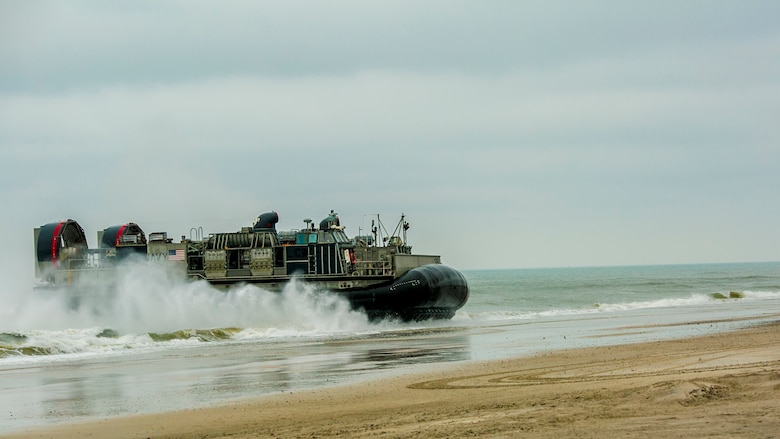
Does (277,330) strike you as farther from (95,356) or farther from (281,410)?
(281,410)

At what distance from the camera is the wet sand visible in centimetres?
823

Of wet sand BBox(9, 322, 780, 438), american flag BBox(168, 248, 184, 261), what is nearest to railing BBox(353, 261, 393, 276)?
american flag BBox(168, 248, 184, 261)

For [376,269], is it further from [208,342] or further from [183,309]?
[208,342]

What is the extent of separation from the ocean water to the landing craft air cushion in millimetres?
523

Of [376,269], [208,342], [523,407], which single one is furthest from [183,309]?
[523,407]

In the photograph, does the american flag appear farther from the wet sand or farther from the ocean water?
the wet sand

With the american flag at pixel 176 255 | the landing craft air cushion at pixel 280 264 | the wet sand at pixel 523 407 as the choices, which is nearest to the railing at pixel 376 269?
the landing craft air cushion at pixel 280 264

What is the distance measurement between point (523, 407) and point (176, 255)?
23426 mm

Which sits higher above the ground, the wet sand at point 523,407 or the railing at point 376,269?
the railing at point 376,269

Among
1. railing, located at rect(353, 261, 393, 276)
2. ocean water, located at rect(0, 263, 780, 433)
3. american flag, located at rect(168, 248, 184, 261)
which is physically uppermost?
american flag, located at rect(168, 248, 184, 261)

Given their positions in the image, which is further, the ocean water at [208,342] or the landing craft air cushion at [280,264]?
the landing craft air cushion at [280,264]

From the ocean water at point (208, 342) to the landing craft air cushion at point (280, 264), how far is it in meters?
0.52

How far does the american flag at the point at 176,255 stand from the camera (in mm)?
31375

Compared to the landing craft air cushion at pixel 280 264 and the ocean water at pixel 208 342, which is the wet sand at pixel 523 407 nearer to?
the ocean water at pixel 208 342
